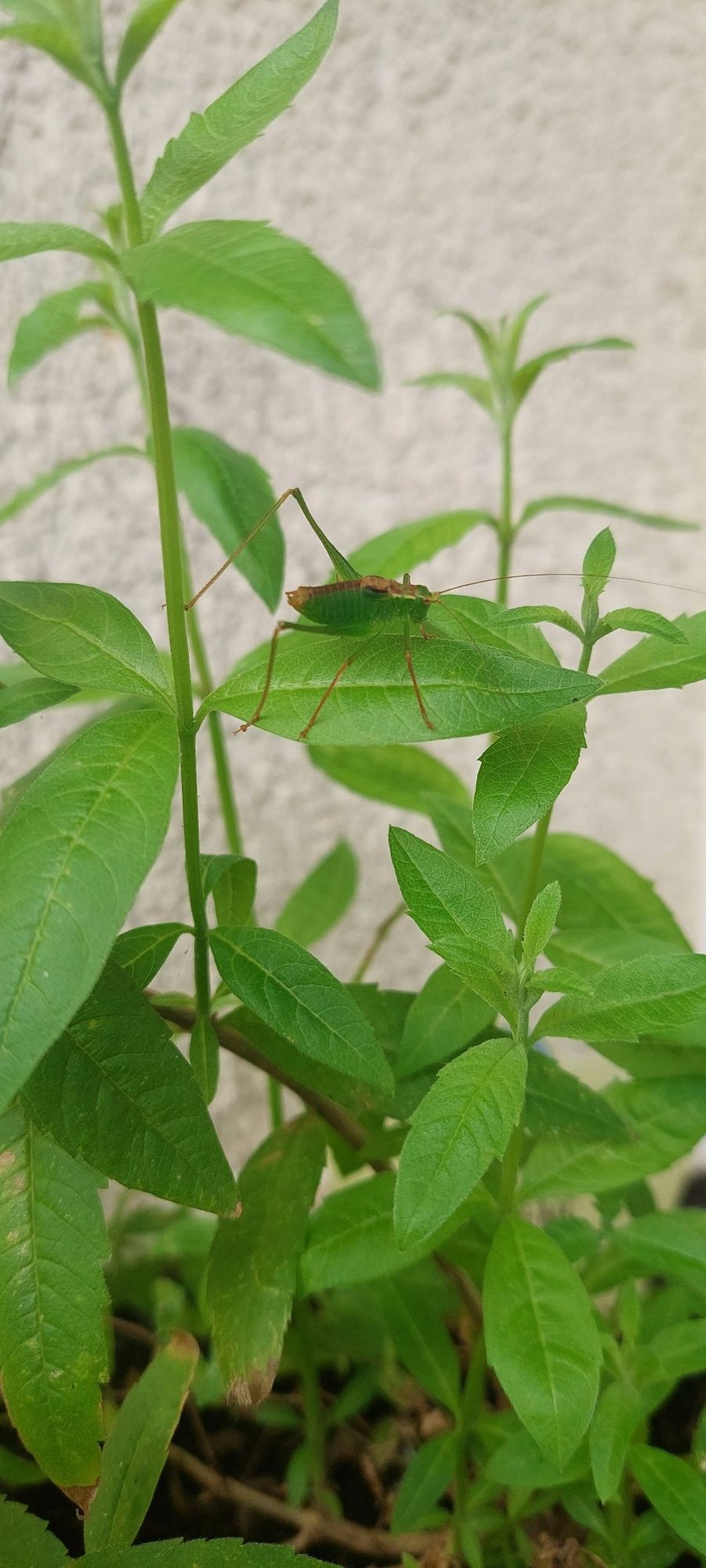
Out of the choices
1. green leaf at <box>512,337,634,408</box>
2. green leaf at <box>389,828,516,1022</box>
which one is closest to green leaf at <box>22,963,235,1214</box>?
green leaf at <box>389,828,516,1022</box>

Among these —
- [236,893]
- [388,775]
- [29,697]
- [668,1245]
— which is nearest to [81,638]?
[29,697]

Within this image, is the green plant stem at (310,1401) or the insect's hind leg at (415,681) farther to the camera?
the green plant stem at (310,1401)

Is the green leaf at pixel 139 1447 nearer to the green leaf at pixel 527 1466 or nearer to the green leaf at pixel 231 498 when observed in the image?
the green leaf at pixel 527 1466

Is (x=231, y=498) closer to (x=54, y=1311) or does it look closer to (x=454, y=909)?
(x=454, y=909)

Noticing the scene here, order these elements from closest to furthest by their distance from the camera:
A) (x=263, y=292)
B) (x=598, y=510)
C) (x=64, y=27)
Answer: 1. (x=263, y=292)
2. (x=64, y=27)
3. (x=598, y=510)

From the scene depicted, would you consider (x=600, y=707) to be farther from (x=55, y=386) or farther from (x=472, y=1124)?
(x=472, y=1124)

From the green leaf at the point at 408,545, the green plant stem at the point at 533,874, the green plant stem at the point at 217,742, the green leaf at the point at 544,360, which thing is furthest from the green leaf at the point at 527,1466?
the green leaf at the point at 544,360
